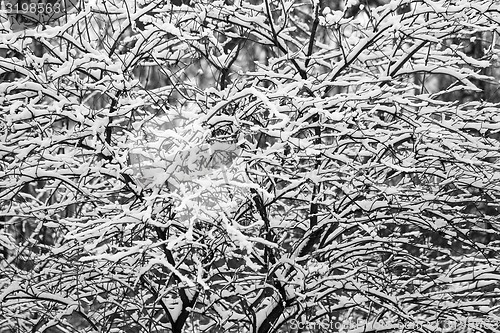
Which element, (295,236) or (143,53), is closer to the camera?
(143,53)

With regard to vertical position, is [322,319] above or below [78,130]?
below

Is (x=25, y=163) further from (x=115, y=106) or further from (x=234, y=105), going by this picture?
(x=234, y=105)

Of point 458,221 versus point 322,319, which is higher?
point 458,221

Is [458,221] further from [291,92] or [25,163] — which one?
[25,163]

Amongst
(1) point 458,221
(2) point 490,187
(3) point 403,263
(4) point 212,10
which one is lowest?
(3) point 403,263

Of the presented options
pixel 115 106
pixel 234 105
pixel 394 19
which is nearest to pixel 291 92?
pixel 234 105

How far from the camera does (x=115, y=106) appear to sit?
472 cm

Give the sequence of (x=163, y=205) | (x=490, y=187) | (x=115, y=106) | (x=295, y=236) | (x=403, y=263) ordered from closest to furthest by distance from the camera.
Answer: (x=163, y=205) < (x=115, y=106) < (x=490, y=187) < (x=403, y=263) < (x=295, y=236)

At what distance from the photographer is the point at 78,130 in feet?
15.2

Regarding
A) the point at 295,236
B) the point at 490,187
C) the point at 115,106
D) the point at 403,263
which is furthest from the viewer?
the point at 295,236

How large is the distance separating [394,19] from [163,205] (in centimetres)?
223

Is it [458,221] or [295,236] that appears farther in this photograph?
[295,236]

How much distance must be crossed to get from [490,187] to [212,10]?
8.79ft

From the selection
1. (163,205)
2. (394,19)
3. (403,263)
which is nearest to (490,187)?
(403,263)
